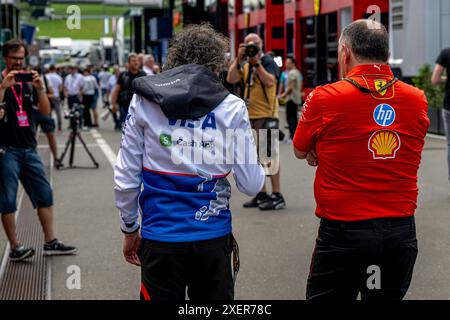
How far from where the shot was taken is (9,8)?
2105 centimetres

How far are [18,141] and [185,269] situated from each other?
3790mm

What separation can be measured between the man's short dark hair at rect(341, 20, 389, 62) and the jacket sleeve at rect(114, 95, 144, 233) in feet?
3.18

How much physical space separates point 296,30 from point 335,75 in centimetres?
866

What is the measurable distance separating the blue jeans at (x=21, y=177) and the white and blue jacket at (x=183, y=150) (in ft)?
11.7

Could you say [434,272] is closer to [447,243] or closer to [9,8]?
[447,243]

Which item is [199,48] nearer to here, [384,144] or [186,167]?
[186,167]

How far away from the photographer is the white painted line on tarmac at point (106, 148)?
607 inches

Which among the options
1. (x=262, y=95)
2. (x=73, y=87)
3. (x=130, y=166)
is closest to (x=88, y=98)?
(x=73, y=87)

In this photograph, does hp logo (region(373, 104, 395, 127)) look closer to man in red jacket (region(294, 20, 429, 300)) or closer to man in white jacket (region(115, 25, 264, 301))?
man in red jacket (region(294, 20, 429, 300))

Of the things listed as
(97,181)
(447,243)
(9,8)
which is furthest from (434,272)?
(9,8)

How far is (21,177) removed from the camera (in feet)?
24.3

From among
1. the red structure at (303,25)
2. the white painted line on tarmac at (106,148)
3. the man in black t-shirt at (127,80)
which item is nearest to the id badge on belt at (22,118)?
the man in black t-shirt at (127,80)

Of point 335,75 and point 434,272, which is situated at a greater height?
point 335,75
